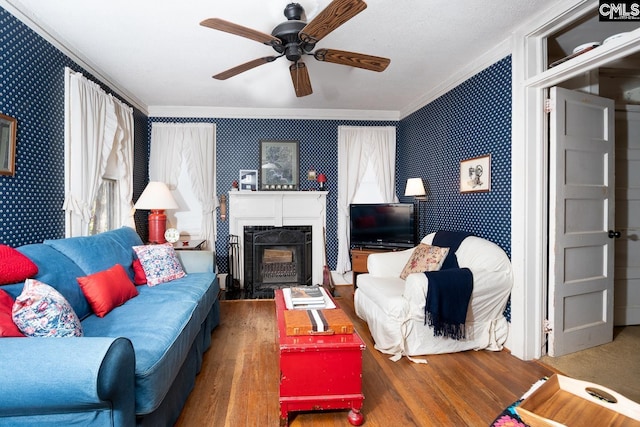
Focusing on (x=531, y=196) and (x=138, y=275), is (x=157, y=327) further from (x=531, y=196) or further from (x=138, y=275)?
→ (x=531, y=196)

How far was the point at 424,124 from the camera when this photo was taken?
430 cm

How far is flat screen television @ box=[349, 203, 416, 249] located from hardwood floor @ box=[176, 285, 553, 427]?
1697 mm

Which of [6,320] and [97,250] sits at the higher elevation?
[97,250]

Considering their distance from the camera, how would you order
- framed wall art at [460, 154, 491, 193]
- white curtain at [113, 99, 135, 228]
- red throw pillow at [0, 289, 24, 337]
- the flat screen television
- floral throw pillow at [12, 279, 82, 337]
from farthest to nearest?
1. the flat screen television
2. white curtain at [113, 99, 135, 228]
3. framed wall art at [460, 154, 491, 193]
4. floral throw pillow at [12, 279, 82, 337]
5. red throw pillow at [0, 289, 24, 337]

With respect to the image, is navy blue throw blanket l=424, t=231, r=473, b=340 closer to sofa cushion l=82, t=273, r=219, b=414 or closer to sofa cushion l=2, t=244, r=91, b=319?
sofa cushion l=82, t=273, r=219, b=414

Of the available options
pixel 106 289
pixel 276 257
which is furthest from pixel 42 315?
pixel 276 257

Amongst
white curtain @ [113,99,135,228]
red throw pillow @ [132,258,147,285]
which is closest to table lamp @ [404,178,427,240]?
red throw pillow @ [132,258,147,285]

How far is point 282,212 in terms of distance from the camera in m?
4.77

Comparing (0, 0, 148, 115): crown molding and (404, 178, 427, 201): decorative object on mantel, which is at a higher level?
(0, 0, 148, 115): crown molding

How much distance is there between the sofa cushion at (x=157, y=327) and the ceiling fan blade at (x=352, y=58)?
2.00 m

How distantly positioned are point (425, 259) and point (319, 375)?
1782 mm

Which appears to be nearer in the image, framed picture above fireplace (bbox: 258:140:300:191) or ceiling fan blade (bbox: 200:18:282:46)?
ceiling fan blade (bbox: 200:18:282:46)

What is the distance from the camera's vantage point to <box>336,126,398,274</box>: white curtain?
4941mm

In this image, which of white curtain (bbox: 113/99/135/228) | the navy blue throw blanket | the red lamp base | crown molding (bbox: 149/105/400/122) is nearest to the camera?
the navy blue throw blanket
